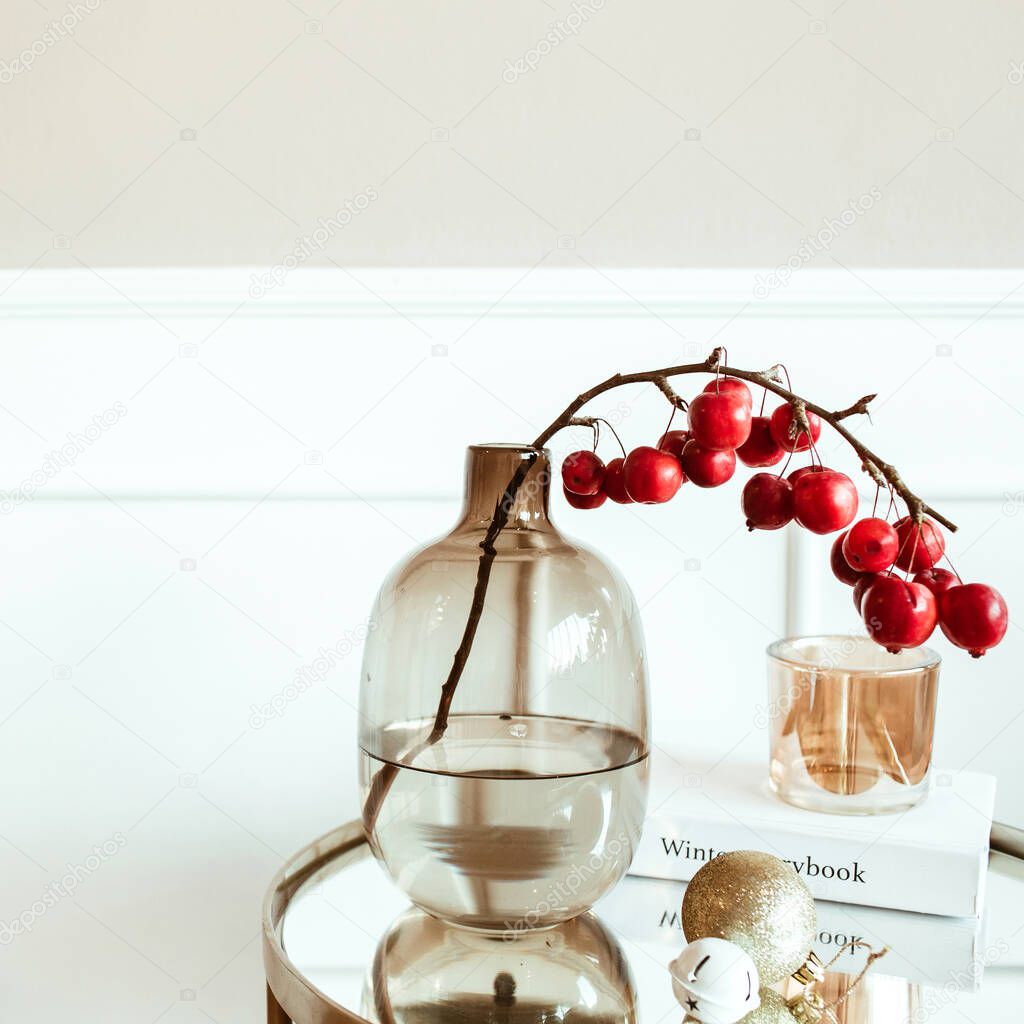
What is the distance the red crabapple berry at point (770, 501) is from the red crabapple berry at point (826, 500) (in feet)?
0.05

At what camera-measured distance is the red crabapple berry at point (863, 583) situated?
0.59m

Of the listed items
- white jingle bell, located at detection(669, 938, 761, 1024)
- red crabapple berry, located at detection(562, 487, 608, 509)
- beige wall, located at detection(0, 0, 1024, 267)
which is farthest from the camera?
beige wall, located at detection(0, 0, 1024, 267)

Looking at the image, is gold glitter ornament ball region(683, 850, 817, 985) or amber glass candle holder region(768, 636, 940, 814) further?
amber glass candle holder region(768, 636, 940, 814)

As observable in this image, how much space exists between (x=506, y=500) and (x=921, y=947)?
0.37 metres

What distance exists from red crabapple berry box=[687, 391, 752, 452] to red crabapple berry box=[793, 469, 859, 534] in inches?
1.8

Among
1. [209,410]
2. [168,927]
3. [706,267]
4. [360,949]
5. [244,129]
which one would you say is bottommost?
[168,927]

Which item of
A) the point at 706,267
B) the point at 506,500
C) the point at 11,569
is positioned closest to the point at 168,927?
the point at 11,569

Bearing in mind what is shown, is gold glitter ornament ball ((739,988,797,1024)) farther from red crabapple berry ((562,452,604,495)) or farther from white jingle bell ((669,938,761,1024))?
red crabapple berry ((562,452,604,495))

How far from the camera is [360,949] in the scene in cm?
67

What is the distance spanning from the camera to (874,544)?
1.89 feet

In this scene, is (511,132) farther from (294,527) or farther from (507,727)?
(507,727)

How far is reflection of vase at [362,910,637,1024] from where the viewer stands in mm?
584

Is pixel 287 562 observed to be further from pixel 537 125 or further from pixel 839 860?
pixel 839 860

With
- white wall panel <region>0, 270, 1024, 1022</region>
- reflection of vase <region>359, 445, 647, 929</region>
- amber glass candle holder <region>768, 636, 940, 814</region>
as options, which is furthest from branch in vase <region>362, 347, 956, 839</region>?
white wall panel <region>0, 270, 1024, 1022</region>
